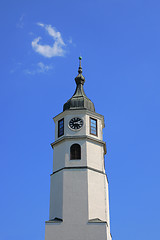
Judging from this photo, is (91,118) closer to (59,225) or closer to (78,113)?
(78,113)

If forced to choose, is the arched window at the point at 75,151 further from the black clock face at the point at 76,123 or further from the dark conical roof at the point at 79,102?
the dark conical roof at the point at 79,102

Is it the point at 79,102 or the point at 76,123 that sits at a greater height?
the point at 79,102

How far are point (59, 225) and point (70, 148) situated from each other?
749 cm

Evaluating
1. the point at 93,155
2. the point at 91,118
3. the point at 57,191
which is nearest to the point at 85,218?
the point at 57,191

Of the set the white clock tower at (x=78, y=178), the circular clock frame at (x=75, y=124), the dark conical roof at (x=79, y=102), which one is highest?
the dark conical roof at (x=79, y=102)

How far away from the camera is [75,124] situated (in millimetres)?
42281

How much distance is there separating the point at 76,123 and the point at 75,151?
293 centimetres

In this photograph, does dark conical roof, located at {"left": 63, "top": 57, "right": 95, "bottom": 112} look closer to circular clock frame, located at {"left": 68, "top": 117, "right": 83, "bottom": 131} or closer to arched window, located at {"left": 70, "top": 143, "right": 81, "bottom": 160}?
circular clock frame, located at {"left": 68, "top": 117, "right": 83, "bottom": 131}

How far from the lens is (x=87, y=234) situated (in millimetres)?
36594

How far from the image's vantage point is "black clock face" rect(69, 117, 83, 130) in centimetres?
4209

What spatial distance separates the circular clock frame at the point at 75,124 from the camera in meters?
42.0

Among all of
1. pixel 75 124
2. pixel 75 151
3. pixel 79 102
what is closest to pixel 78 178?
pixel 75 151

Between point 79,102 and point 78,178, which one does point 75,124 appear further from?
point 78,178

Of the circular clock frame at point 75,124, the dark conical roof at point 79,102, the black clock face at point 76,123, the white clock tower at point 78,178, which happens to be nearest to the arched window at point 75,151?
the white clock tower at point 78,178
